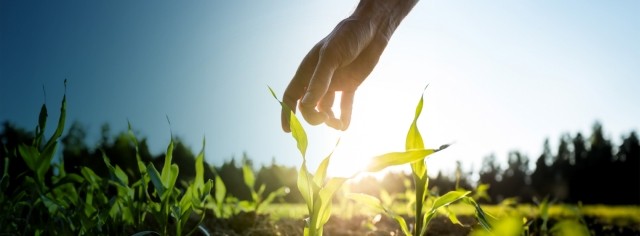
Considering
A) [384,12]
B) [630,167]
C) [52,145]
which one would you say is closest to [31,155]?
[52,145]

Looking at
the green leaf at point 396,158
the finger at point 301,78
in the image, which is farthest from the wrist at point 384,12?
the green leaf at point 396,158

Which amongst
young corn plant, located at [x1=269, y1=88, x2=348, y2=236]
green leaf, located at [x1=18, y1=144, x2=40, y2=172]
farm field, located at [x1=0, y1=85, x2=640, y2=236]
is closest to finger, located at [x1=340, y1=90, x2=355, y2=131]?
farm field, located at [x1=0, y1=85, x2=640, y2=236]

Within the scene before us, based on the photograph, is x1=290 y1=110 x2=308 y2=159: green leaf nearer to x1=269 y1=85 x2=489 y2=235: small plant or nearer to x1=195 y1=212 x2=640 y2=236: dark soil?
x1=269 y1=85 x2=489 y2=235: small plant

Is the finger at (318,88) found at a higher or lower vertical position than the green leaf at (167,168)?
higher

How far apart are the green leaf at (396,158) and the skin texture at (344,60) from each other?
0.48 metres

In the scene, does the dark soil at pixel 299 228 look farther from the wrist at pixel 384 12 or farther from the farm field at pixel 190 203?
the wrist at pixel 384 12

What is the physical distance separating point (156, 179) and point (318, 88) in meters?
0.51

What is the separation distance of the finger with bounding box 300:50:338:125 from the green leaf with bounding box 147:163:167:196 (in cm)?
44

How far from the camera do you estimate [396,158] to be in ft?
2.58

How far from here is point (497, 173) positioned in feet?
105

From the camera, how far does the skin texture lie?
4.30 ft

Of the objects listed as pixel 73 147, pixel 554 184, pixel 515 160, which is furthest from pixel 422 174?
pixel 515 160

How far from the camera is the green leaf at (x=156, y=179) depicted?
1193 millimetres

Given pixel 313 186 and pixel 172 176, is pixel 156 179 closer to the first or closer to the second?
pixel 172 176
